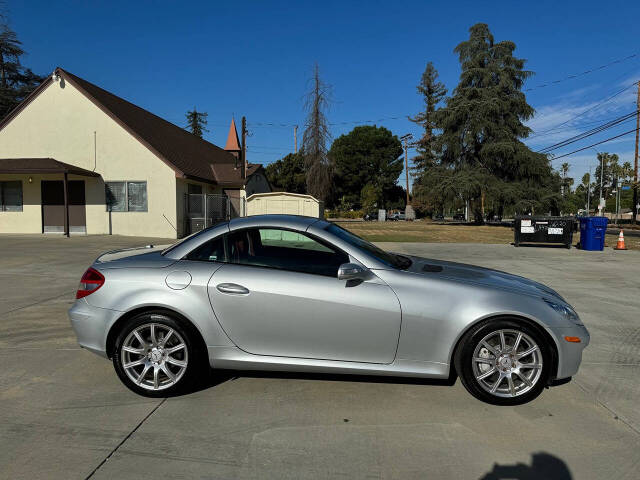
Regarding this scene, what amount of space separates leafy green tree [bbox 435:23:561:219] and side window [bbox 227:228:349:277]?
34599 millimetres

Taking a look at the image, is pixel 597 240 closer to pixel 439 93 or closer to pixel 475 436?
pixel 475 436

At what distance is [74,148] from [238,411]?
2158cm

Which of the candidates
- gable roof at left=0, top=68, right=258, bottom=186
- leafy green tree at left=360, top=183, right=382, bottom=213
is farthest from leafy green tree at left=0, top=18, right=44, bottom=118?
leafy green tree at left=360, top=183, right=382, bottom=213

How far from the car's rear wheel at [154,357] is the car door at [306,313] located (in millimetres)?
412

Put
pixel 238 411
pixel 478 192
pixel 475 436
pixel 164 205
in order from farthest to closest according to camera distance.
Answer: pixel 478 192
pixel 164 205
pixel 238 411
pixel 475 436

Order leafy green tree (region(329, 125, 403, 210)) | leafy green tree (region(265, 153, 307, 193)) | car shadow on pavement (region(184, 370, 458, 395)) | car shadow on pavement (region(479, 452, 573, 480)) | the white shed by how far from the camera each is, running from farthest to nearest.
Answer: leafy green tree (region(329, 125, 403, 210))
leafy green tree (region(265, 153, 307, 193))
the white shed
car shadow on pavement (region(184, 370, 458, 395))
car shadow on pavement (region(479, 452, 573, 480))

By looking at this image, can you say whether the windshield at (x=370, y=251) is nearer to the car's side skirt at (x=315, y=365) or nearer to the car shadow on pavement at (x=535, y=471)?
the car's side skirt at (x=315, y=365)

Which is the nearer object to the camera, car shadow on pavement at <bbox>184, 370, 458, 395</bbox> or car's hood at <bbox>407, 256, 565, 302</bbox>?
car's hood at <bbox>407, 256, 565, 302</bbox>

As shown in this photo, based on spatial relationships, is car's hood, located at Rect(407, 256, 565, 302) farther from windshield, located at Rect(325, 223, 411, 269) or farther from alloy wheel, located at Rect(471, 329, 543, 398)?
alloy wheel, located at Rect(471, 329, 543, 398)

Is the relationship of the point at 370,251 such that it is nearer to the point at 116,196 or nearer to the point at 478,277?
the point at 478,277

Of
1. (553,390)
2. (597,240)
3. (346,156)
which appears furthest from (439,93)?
(553,390)

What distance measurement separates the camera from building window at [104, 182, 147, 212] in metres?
20.2

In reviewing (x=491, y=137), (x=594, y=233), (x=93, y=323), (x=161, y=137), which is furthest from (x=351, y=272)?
(x=491, y=137)

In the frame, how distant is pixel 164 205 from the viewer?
20.0 m
